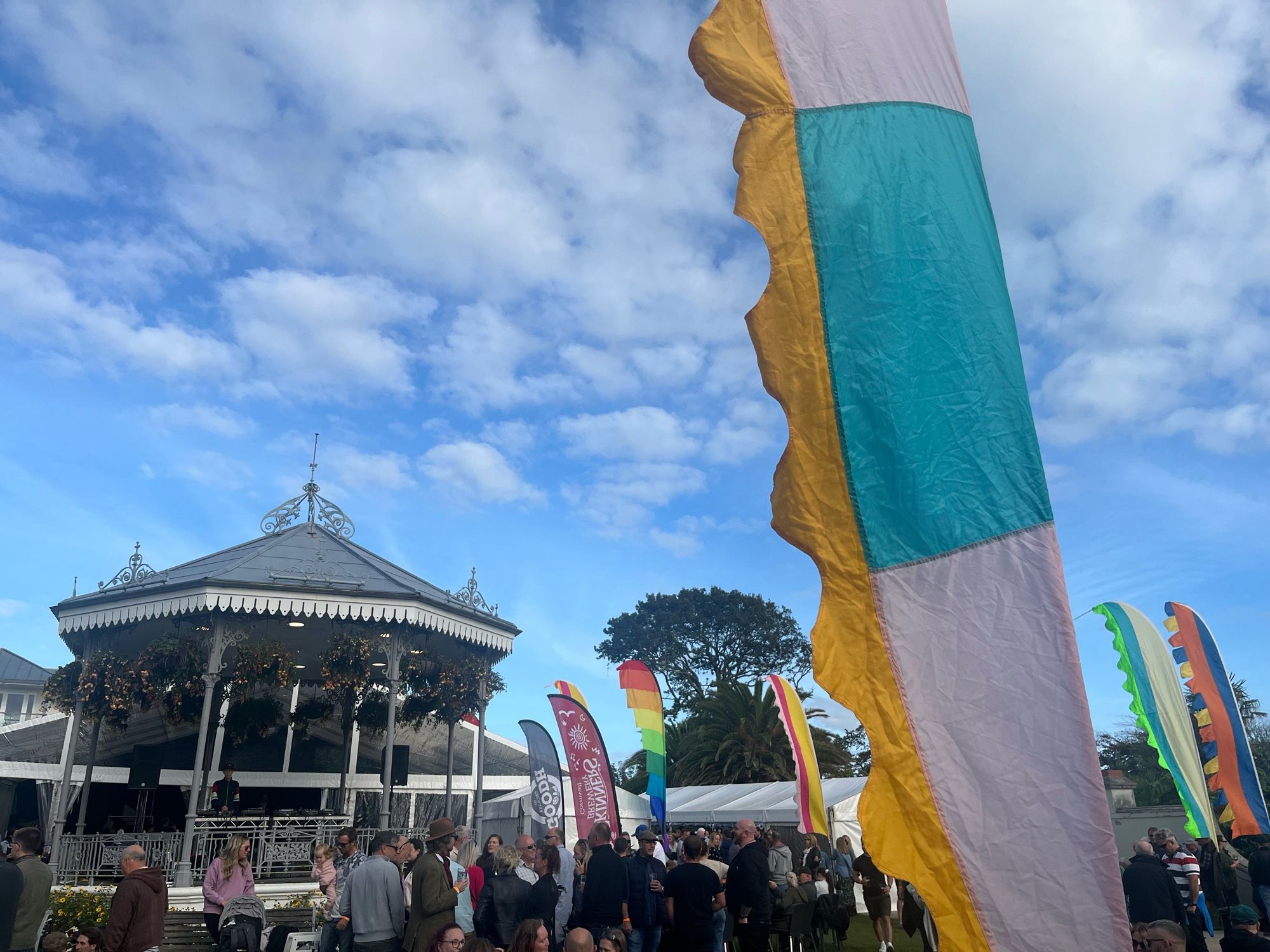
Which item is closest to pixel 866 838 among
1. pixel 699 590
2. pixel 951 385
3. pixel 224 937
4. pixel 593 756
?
pixel 951 385

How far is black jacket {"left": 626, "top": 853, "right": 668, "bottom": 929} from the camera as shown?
8.59 m

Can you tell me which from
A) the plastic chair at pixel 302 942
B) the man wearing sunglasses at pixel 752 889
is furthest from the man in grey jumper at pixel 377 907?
the man wearing sunglasses at pixel 752 889

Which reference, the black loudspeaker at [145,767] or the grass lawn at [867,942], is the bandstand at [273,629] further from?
the grass lawn at [867,942]

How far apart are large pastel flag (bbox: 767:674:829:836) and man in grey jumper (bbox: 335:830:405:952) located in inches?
439

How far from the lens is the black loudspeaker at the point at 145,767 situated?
72.7ft

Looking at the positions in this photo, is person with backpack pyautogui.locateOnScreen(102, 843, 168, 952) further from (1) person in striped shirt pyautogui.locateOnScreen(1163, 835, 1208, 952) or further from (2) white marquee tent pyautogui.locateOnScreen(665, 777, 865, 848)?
(2) white marquee tent pyautogui.locateOnScreen(665, 777, 865, 848)

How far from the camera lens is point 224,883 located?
895 centimetres

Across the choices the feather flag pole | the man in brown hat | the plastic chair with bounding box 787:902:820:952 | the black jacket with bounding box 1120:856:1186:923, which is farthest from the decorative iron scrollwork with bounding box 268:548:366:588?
the black jacket with bounding box 1120:856:1186:923

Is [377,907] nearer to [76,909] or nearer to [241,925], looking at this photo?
[241,925]

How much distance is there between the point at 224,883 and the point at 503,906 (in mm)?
3127

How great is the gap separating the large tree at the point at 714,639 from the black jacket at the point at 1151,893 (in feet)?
162

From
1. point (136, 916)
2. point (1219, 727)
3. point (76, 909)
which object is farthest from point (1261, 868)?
point (76, 909)

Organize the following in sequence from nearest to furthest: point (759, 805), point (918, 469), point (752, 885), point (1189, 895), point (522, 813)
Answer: point (918, 469)
point (752, 885)
point (1189, 895)
point (759, 805)
point (522, 813)

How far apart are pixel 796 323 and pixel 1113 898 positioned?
1727mm
